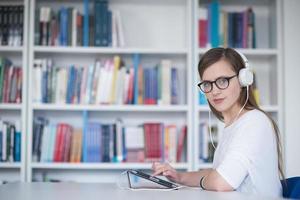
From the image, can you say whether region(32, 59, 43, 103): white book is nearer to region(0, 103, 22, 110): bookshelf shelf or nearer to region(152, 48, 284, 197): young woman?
region(0, 103, 22, 110): bookshelf shelf

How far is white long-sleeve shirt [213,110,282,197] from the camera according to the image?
149 centimetres

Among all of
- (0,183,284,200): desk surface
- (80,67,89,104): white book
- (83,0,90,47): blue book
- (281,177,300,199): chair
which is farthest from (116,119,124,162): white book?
(281,177,300,199): chair

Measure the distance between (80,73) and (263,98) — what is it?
1.51m

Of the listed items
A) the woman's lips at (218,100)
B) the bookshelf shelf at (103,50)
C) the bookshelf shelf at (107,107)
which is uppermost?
the bookshelf shelf at (103,50)

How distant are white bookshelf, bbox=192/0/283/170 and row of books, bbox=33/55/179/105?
0.32 meters

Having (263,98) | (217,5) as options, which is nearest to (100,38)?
(217,5)

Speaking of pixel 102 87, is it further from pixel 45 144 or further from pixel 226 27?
pixel 226 27

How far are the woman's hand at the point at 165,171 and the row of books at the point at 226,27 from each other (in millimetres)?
1645

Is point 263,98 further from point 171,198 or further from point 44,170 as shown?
point 171,198

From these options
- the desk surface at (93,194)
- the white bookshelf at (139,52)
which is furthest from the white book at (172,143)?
the desk surface at (93,194)

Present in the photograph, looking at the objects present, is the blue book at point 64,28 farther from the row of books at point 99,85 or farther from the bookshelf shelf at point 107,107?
the bookshelf shelf at point 107,107

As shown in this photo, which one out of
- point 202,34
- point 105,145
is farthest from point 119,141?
point 202,34

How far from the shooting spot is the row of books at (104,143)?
10.4ft

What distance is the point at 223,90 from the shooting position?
1.73 metres
